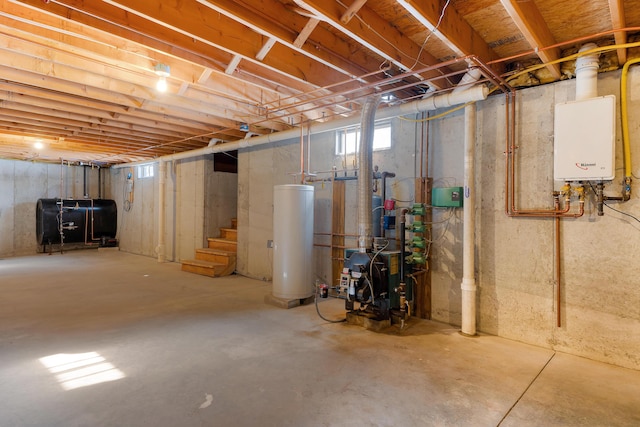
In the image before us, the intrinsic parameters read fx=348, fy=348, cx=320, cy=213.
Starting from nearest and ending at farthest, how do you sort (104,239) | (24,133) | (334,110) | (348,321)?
(348,321) → (334,110) → (24,133) → (104,239)

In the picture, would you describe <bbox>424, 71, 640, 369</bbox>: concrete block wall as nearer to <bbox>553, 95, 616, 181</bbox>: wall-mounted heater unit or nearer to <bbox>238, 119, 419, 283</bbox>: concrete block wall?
<bbox>553, 95, 616, 181</bbox>: wall-mounted heater unit

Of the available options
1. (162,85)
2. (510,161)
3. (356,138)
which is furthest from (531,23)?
(162,85)

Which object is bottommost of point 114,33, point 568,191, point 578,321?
point 578,321

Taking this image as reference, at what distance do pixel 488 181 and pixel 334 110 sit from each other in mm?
2065

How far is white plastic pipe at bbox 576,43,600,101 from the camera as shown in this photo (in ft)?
8.95

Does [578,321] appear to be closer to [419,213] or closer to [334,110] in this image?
[419,213]

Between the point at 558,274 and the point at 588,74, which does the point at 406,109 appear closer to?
the point at 588,74

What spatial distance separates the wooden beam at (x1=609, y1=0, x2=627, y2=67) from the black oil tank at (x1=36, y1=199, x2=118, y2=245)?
1081 centimetres

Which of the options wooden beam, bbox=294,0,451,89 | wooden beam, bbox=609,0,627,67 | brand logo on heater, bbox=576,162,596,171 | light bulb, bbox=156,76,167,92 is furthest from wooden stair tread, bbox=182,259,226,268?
wooden beam, bbox=609,0,627,67

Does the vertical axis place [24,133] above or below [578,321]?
above

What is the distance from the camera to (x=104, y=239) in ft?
32.7

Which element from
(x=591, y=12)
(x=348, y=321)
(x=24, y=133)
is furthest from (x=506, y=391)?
(x=24, y=133)

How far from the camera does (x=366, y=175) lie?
354 cm

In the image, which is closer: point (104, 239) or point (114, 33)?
point (114, 33)
